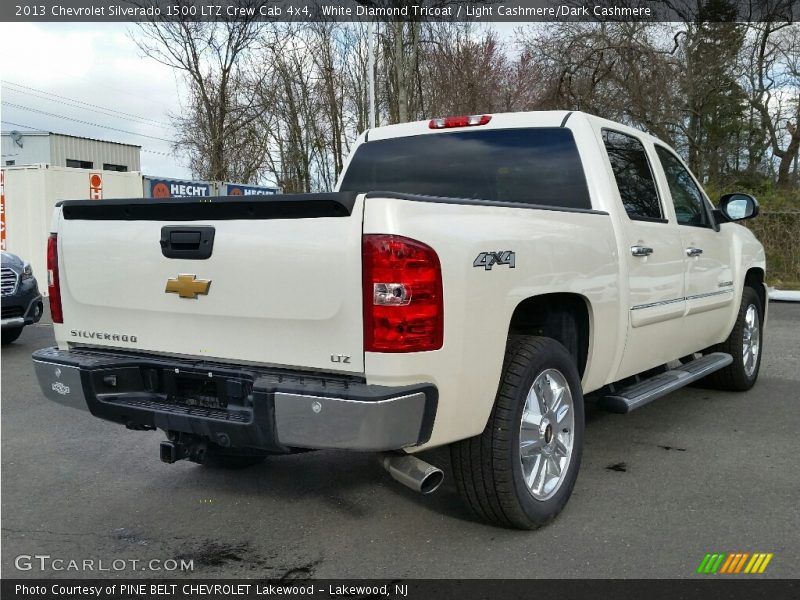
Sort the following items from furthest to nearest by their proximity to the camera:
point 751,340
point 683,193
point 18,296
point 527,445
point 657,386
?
point 18,296 < point 751,340 < point 683,193 < point 657,386 < point 527,445

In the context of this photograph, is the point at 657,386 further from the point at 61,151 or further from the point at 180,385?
the point at 61,151

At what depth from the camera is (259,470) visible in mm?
4699

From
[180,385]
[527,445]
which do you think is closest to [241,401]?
[180,385]

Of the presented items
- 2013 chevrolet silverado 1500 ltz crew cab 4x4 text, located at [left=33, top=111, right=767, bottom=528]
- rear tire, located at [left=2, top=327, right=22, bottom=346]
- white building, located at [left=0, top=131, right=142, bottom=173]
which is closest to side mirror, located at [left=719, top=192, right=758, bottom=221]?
2013 chevrolet silverado 1500 ltz crew cab 4x4 text, located at [left=33, top=111, right=767, bottom=528]

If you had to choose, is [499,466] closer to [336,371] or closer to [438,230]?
[336,371]

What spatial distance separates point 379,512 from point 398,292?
5.00 feet

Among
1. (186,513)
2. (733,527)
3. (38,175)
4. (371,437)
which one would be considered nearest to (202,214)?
(371,437)

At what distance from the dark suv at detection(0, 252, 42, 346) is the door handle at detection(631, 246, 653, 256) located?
7401 mm

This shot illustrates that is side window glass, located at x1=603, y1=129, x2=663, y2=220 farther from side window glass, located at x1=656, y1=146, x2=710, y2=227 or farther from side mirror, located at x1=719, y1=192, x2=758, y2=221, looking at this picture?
side mirror, located at x1=719, y1=192, x2=758, y2=221

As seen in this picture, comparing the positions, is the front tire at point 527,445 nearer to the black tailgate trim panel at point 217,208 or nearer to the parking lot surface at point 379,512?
the parking lot surface at point 379,512

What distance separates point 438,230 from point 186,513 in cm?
208

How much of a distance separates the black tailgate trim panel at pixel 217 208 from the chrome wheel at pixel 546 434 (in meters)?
1.27

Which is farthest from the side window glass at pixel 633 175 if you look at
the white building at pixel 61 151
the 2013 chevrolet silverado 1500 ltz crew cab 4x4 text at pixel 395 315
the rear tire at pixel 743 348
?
the white building at pixel 61 151

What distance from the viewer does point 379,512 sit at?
400 cm
